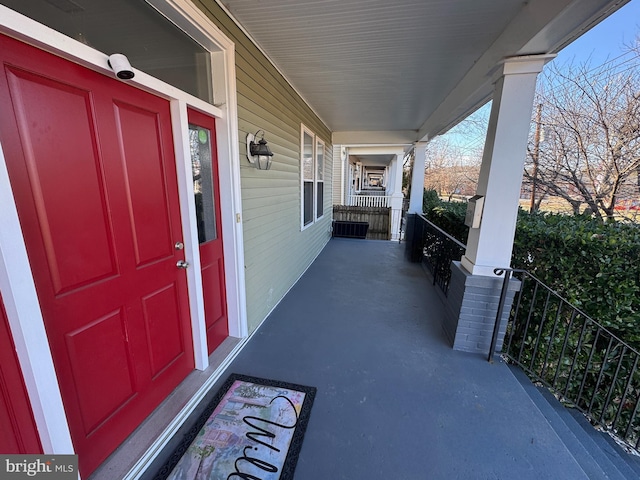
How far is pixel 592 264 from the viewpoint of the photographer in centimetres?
216

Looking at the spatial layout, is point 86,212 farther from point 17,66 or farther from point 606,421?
point 606,421

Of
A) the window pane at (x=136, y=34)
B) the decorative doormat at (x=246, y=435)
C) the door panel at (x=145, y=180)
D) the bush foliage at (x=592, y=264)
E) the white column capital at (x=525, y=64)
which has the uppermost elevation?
the white column capital at (x=525, y=64)

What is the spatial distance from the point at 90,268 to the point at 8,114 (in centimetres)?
68

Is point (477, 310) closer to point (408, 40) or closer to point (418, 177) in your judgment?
point (408, 40)

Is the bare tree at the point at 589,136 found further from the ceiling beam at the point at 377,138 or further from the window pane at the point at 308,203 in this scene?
the window pane at the point at 308,203

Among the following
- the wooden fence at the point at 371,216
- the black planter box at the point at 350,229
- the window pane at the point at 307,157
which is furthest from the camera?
the wooden fence at the point at 371,216

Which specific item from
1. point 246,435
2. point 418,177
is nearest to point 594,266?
point 246,435

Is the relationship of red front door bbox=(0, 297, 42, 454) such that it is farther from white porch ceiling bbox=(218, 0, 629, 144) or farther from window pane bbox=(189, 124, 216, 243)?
white porch ceiling bbox=(218, 0, 629, 144)

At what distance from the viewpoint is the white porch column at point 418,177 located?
6000mm

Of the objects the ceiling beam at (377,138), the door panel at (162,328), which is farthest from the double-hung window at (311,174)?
the door panel at (162,328)

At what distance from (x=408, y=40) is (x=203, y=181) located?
2.13 metres

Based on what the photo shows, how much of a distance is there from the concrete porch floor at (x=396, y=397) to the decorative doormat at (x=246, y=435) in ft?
0.30

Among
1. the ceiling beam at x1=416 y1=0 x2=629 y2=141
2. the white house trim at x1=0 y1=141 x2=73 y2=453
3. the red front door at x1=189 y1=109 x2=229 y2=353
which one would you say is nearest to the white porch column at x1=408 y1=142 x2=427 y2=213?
the ceiling beam at x1=416 y1=0 x2=629 y2=141

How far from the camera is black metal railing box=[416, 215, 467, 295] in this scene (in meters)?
3.60
